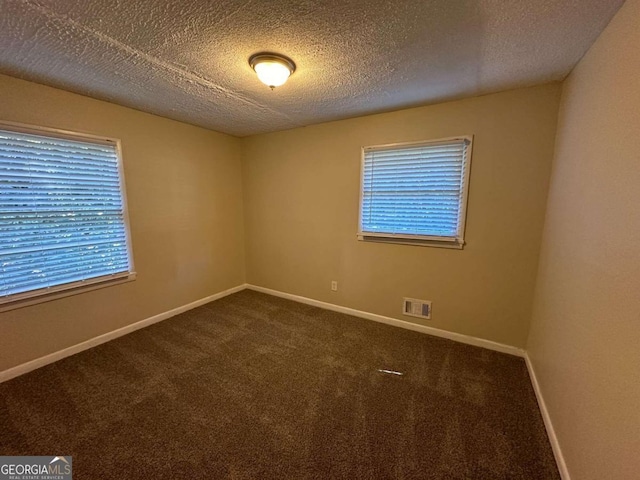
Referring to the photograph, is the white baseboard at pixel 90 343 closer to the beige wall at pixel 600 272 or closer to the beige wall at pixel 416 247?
the beige wall at pixel 416 247

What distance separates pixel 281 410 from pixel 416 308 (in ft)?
5.53

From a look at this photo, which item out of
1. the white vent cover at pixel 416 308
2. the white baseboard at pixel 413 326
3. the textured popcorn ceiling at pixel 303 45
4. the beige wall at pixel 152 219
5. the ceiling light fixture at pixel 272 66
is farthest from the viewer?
the white vent cover at pixel 416 308

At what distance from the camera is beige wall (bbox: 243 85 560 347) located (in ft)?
6.95

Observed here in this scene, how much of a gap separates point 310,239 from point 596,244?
258 cm

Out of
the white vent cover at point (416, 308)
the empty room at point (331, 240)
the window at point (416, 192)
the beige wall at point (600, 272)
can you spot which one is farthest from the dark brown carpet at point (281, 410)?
the window at point (416, 192)

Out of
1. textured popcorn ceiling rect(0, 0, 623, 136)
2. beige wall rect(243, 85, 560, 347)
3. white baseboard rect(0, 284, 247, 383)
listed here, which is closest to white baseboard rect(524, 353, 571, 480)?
beige wall rect(243, 85, 560, 347)

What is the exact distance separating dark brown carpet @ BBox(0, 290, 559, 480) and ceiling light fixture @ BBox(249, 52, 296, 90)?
219cm

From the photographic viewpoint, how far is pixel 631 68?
1.07 metres

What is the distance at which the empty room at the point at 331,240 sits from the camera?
1.25 meters

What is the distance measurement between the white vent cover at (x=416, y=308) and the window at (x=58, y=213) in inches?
116

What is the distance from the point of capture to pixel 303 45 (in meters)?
1.52

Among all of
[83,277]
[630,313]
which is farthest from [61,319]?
[630,313]

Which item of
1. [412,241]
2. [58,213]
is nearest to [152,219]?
[58,213]

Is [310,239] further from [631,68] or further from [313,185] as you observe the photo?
[631,68]
